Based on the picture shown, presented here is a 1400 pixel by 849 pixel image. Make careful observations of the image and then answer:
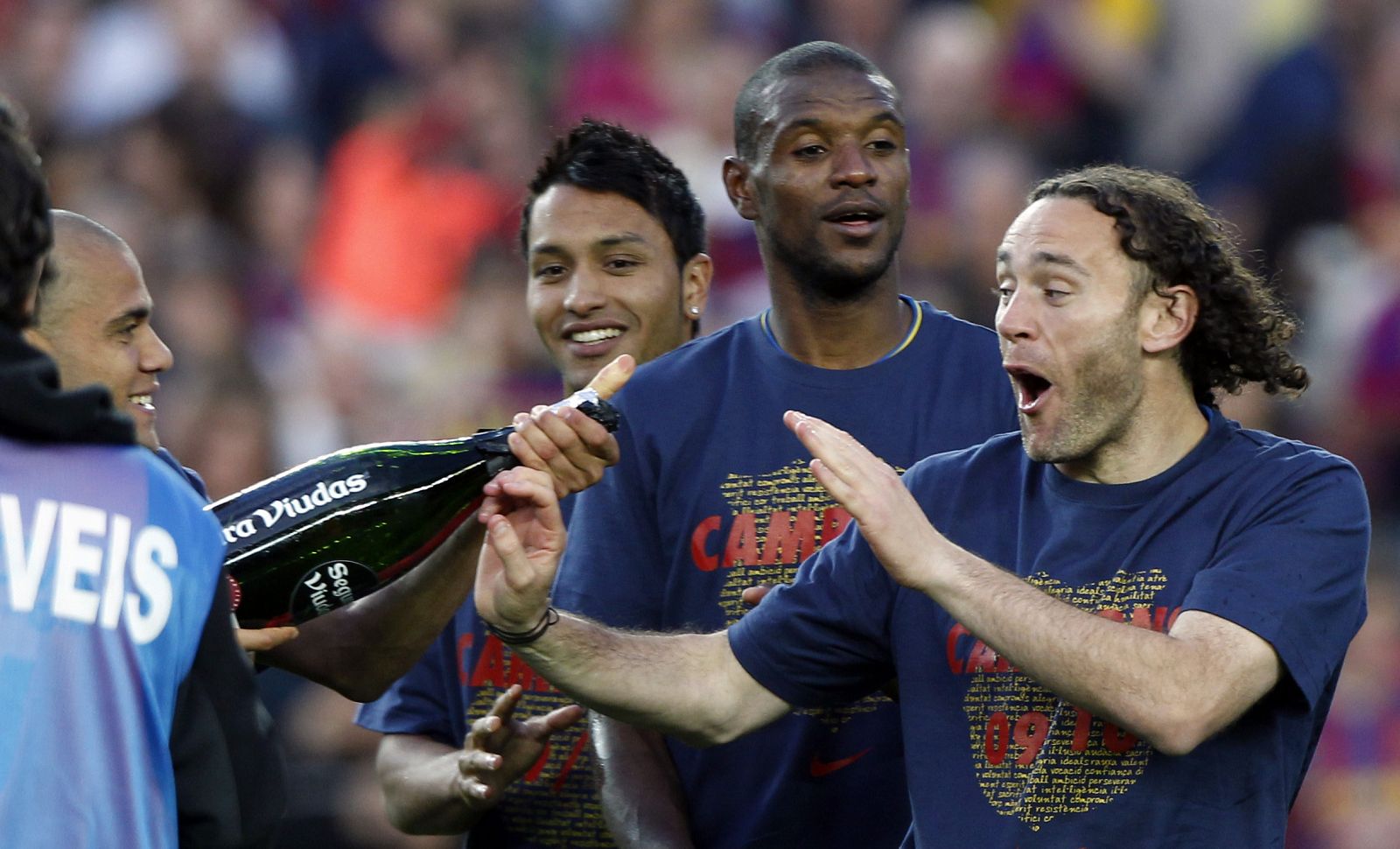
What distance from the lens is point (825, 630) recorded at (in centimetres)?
352

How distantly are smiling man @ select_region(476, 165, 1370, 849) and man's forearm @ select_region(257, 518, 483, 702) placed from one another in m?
0.37

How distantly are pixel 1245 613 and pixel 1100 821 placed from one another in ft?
1.36

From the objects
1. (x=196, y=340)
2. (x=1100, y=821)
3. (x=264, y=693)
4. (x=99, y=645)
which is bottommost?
(x=1100, y=821)

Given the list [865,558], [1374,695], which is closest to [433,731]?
[865,558]

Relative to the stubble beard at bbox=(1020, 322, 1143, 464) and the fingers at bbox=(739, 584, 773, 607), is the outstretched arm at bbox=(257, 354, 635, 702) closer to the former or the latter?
the fingers at bbox=(739, 584, 773, 607)

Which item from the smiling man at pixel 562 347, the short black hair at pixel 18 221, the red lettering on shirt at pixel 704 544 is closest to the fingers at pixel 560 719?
the smiling man at pixel 562 347

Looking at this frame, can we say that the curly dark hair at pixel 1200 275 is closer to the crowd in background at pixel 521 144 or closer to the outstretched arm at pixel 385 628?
the outstretched arm at pixel 385 628

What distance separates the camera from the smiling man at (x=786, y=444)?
12.8 ft

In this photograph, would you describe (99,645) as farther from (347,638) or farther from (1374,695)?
(1374,695)

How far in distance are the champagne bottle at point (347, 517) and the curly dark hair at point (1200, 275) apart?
0.99 metres

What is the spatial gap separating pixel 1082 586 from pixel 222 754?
4.82 feet

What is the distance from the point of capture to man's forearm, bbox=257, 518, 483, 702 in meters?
3.90

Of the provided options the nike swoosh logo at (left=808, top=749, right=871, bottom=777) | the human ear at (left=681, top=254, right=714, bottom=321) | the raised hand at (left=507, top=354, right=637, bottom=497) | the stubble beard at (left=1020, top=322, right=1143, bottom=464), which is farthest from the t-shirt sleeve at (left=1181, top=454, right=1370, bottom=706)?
the human ear at (left=681, top=254, right=714, bottom=321)

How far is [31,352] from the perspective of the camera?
2.55 m
